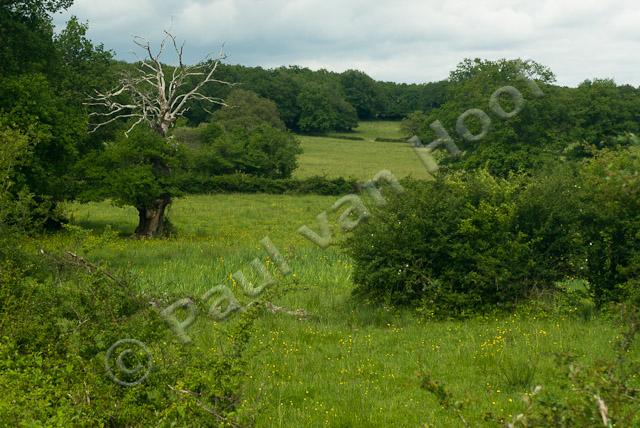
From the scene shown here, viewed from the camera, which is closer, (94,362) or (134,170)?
(94,362)

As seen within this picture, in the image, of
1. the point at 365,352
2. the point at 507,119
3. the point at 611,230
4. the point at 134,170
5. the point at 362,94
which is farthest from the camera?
the point at 362,94

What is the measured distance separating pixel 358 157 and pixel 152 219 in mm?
43773

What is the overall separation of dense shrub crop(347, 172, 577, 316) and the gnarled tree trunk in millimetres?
12932

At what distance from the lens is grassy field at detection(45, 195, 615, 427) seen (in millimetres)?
7715

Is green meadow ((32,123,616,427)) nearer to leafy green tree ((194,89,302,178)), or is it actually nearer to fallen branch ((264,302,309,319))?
fallen branch ((264,302,309,319))

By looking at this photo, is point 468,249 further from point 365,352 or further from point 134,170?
point 134,170

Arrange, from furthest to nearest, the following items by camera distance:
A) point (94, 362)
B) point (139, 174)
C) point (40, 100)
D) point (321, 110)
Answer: point (321, 110) < point (139, 174) < point (40, 100) < point (94, 362)

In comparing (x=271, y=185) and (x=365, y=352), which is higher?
(x=365, y=352)

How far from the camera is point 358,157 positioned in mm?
67562

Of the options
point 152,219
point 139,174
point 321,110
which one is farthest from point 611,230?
point 321,110

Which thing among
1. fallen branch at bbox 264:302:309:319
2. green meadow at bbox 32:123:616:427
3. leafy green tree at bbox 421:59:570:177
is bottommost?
fallen branch at bbox 264:302:309:319

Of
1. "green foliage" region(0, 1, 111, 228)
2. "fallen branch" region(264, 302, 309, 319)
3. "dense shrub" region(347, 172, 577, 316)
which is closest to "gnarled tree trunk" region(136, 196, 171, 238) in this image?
"green foliage" region(0, 1, 111, 228)

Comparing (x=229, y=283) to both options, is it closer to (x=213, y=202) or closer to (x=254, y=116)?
(x=213, y=202)

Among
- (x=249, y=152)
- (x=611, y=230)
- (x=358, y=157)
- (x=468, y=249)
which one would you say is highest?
(x=611, y=230)
